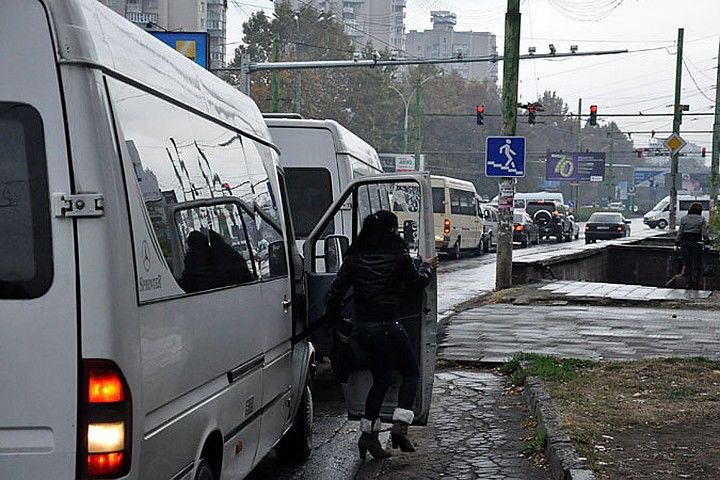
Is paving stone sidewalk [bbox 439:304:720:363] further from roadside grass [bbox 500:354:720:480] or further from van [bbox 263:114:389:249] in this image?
van [bbox 263:114:389:249]

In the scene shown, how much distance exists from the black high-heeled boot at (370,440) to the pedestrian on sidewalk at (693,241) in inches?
709

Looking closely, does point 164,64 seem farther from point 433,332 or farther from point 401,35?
point 401,35

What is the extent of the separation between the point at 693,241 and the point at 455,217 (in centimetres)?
1562

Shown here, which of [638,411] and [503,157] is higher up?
[503,157]

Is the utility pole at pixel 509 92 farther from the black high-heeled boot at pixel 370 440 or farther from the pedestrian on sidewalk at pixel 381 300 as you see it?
the pedestrian on sidewalk at pixel 381 300

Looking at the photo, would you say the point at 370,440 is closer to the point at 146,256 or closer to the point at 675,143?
the point at 146,256

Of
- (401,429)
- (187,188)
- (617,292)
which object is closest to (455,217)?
(617,292)

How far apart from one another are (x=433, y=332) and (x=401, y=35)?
178503 millimetres

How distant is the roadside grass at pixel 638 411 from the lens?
767 centimetres

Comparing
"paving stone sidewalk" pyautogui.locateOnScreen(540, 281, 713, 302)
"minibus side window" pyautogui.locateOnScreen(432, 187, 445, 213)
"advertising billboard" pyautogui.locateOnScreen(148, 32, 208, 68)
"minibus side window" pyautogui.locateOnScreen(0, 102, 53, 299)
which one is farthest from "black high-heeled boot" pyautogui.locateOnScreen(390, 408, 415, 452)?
"minibus side window" pyautogui.locateOnScreen(432, 187, 445, 213)

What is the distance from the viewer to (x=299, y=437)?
8.30 m

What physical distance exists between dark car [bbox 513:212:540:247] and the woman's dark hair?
4252 cm

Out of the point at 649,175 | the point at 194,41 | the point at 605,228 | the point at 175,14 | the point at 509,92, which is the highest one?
the point at 175,14

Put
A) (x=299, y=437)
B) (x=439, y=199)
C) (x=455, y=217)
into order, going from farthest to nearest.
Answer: (x=455, y=217) < (x=439, y=199) < (x=299, y=437)
